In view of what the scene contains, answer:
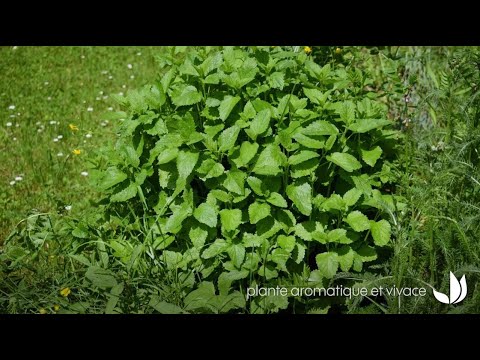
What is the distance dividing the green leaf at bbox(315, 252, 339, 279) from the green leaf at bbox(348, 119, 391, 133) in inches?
22.0

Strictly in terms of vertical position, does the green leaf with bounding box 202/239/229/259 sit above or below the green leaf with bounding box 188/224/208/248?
below

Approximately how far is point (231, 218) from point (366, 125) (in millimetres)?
730

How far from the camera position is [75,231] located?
2900mm

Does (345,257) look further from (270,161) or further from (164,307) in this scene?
(164,307)

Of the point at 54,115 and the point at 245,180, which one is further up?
the point at 54,115

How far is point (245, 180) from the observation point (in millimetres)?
2754

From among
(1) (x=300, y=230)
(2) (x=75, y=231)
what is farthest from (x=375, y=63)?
(2) (x=75, y=231)

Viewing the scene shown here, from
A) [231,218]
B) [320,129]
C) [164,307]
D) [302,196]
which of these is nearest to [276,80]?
[320,129]

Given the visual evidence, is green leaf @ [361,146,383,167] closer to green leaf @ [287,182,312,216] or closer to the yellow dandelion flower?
green leaf @ [287,182,312,216]

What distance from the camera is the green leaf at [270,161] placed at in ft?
8.71

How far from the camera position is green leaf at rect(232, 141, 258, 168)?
2.69 metres

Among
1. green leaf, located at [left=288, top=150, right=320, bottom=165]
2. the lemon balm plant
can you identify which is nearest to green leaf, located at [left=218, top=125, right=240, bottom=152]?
the lemon balm plant

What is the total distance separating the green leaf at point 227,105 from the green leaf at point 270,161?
0.23 m

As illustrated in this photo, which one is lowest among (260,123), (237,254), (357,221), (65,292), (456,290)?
(456,290)
